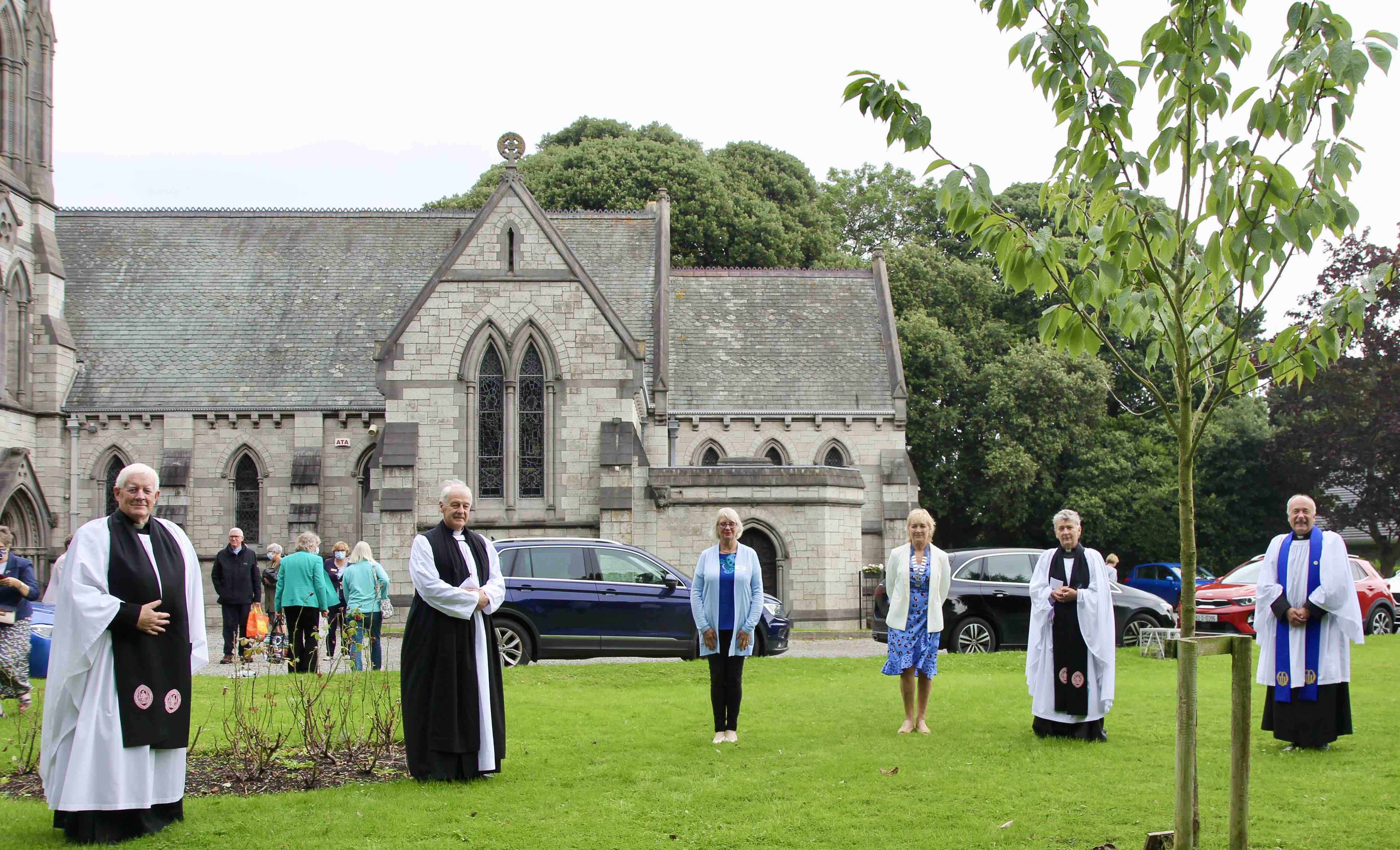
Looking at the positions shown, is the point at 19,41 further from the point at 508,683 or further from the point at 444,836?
the point at 444,836

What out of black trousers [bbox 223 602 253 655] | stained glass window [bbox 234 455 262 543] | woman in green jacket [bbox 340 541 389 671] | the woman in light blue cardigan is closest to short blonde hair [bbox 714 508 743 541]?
the woman in light blue cardigan

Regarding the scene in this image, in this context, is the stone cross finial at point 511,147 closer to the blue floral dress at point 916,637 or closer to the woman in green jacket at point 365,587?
the woman in green jacket at point 365,587

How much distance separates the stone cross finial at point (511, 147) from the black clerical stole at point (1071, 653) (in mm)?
18187

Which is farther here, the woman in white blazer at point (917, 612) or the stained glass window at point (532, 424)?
the stained glass window at point (532, 424)

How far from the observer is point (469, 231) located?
25938 mm

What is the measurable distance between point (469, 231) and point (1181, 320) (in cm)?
2157

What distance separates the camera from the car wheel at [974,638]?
18047 millimetres

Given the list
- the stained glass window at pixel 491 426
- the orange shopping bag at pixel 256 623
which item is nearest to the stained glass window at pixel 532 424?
the stained glass window at pixel 491 426

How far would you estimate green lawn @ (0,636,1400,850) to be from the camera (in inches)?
278

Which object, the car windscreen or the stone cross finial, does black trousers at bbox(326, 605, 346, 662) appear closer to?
the stone cross finial

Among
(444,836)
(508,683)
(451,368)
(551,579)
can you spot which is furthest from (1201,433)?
(451,368)

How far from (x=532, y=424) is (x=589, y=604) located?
9.93 meters

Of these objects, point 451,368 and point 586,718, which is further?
point 451,368

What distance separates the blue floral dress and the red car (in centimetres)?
984
